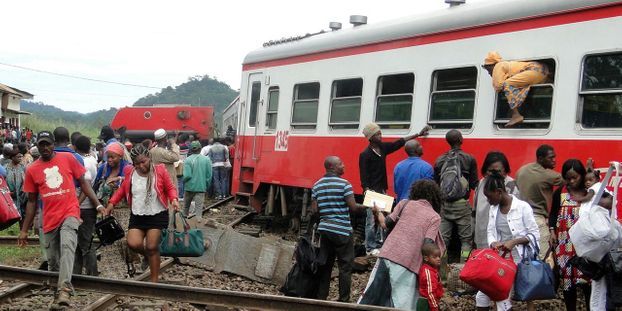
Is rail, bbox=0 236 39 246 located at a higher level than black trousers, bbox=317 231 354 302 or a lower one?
lower

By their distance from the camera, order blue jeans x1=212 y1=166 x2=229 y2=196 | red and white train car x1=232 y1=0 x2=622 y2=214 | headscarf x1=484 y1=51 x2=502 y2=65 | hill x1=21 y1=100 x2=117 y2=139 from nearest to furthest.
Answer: red and white train car x1=232 y1=0 x2=622 y2=214, headscarf x1=484 y1=51 x2=502 y2=65, blue jeans x1=212 y1=166 x2=229 y2=196, hill x1=21 y1=100 x2=117 y2=139

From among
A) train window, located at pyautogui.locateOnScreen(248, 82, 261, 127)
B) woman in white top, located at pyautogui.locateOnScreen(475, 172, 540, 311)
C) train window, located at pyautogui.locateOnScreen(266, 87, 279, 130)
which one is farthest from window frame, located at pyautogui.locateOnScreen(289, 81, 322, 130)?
woman in white top, located at pyautogui.locateOnScreen(475, 172, 540, 311)

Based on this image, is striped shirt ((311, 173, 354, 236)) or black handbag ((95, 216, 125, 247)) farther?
black handbag ((95, 216, 125, 247))

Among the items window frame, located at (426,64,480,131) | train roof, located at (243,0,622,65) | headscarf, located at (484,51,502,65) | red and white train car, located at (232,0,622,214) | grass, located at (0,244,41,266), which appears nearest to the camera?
red and white train car, located at (232,0,622,214)

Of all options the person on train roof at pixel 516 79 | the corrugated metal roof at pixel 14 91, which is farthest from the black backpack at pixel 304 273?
the corrugated metal roof at pixel 14 91

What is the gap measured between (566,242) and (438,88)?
3.31m

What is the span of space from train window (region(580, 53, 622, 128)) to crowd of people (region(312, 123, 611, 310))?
737mm

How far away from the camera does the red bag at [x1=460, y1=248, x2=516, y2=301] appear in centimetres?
614

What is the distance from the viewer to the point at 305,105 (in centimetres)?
1293

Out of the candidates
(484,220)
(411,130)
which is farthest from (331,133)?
(484,220)

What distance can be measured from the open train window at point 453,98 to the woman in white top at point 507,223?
2959 mm

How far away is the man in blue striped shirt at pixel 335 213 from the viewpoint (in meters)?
7.74

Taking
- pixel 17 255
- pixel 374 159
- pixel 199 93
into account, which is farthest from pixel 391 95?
pixel 199 93

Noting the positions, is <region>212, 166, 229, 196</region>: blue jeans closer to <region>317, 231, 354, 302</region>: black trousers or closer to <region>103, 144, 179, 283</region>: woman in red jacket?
<region>103, 144, 179, 283</region>: woman in red jacket
